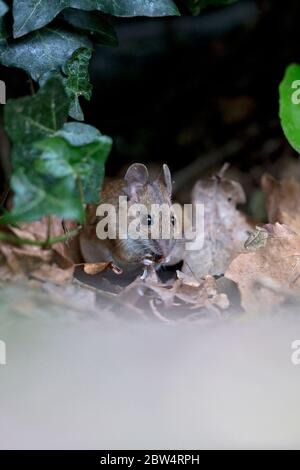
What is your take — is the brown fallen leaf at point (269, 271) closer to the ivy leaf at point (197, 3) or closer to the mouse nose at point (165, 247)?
the mouse nose at point (165, 247)

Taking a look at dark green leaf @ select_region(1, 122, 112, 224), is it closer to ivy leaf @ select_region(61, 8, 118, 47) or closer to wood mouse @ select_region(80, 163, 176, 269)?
ivy leaf @ select_region(61, 8, 118, 47)

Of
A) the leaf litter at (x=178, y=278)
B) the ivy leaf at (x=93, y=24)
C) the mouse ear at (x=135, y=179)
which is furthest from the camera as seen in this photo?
the mouse ear at (x=135, y=179)

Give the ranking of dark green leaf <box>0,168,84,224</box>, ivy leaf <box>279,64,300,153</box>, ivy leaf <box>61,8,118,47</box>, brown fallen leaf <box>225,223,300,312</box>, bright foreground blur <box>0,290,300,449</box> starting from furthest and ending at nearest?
ivy leaf <box>279,64,300,153</box> → ivy leaf <box>61,8,118,47</box> → brown fallen leaf <box>225,223,300,312</box> → dark green leaf <box>0,168,84,224</box> → bright foreground blur <box>0,290,300,449</box>
